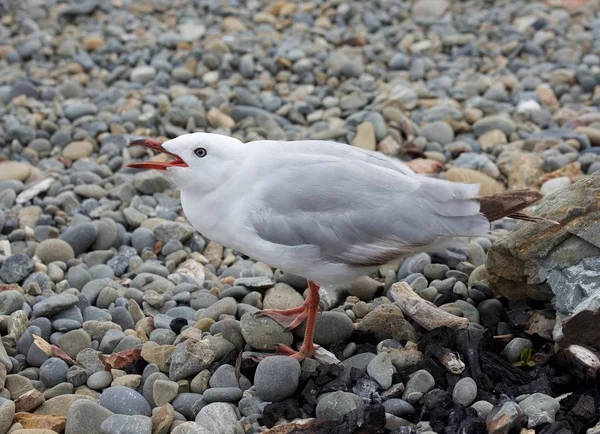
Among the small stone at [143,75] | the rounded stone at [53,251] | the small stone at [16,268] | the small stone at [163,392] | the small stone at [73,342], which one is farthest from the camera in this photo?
the small stone at [143,75]

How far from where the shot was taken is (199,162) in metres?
3.97

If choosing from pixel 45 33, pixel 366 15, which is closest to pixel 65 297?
pixel 45 33

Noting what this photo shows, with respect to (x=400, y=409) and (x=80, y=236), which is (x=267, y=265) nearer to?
(x=80, y=236)

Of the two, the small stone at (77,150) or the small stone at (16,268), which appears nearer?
the small stone at (16,268)

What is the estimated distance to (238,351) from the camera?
419 cm

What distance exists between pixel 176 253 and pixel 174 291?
0.44 metres

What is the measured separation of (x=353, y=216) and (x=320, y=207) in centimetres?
17

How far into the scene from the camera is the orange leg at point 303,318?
4090 mm

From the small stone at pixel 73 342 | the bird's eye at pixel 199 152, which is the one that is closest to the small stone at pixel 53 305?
the small stone at pixel 73 342

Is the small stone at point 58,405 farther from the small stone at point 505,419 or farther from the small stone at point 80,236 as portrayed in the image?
the small stone at point 505,419

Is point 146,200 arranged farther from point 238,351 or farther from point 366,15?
point 366,15

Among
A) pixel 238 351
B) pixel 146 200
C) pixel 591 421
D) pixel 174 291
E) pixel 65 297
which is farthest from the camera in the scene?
pixel 146 200

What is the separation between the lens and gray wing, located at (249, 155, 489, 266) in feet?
12.6

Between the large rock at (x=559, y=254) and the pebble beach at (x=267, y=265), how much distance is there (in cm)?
1
